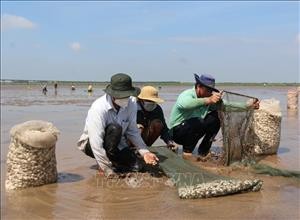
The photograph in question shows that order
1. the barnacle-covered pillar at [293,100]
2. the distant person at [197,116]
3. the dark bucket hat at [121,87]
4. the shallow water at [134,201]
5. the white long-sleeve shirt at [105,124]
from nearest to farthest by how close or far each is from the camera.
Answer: the shallow water at [134,201]
the dark bucket hat at [121,87]
the white long-sleeve shirt at [105,124]
the distant person at [197,116]
the barnacle-covered pillar at [293,100]

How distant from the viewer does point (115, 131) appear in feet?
15.7

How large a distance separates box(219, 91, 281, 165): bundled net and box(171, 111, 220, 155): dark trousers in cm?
36

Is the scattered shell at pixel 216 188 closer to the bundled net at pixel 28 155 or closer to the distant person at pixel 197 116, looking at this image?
the bundled net at pixel 28 155

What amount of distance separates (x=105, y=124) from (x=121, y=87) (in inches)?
18.4

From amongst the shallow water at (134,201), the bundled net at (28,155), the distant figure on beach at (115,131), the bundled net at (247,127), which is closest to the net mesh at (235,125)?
the bundled net at (247,127)

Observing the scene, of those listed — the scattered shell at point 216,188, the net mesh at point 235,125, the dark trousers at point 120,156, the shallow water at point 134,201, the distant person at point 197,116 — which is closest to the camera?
the shallow water at point 134,201

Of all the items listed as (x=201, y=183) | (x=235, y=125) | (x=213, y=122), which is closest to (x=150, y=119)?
(x=213, y=122)

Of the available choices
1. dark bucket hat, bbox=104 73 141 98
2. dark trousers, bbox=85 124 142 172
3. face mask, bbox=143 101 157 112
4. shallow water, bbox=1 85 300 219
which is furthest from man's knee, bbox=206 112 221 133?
dark bucket hat, bbox=104 73 141 98

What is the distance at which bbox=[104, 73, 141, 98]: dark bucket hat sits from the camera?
4.56 metres

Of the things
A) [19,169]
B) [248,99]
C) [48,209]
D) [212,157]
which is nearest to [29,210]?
[48,209]

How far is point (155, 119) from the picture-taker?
5.83 metres

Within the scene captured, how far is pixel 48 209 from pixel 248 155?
2.92 m

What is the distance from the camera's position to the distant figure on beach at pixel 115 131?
4.62m

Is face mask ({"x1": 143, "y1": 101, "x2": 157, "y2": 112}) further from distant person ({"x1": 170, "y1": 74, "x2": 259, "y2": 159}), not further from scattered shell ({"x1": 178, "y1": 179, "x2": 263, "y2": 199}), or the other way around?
scattered shell ({"x1": 178, "y1": 179, "x2": 263, "y2": 199})
